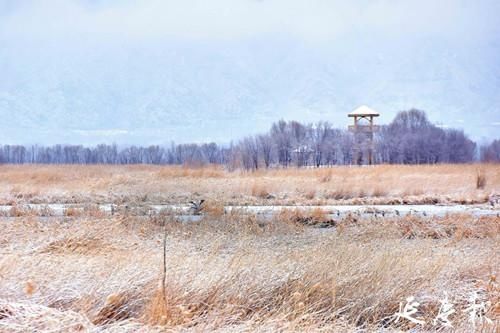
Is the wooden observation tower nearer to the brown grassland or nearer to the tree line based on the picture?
the tree line

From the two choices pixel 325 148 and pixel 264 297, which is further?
pixel 325 148

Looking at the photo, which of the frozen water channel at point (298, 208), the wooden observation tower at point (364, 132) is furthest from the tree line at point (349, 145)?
the frozen water channel at point (298, 208)

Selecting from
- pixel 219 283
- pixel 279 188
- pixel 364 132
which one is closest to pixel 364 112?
pixel 364 132

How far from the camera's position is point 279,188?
2464 cm

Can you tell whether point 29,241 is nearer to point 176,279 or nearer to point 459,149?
point 176,279

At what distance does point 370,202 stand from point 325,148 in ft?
101

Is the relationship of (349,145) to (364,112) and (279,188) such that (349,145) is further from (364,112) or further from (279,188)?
(279,188)

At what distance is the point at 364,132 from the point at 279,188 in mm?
21385

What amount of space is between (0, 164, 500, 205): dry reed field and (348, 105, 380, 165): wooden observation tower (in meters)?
13.1

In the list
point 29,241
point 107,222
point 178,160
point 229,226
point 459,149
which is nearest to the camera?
point 29,241

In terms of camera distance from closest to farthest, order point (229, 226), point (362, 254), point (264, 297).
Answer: point (264, 297) < point (362, 254) < point (229, 226)

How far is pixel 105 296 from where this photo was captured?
5355 millimetres

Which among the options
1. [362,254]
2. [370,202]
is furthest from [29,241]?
[370,202]

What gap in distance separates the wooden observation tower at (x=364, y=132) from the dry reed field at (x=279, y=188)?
13116mm
